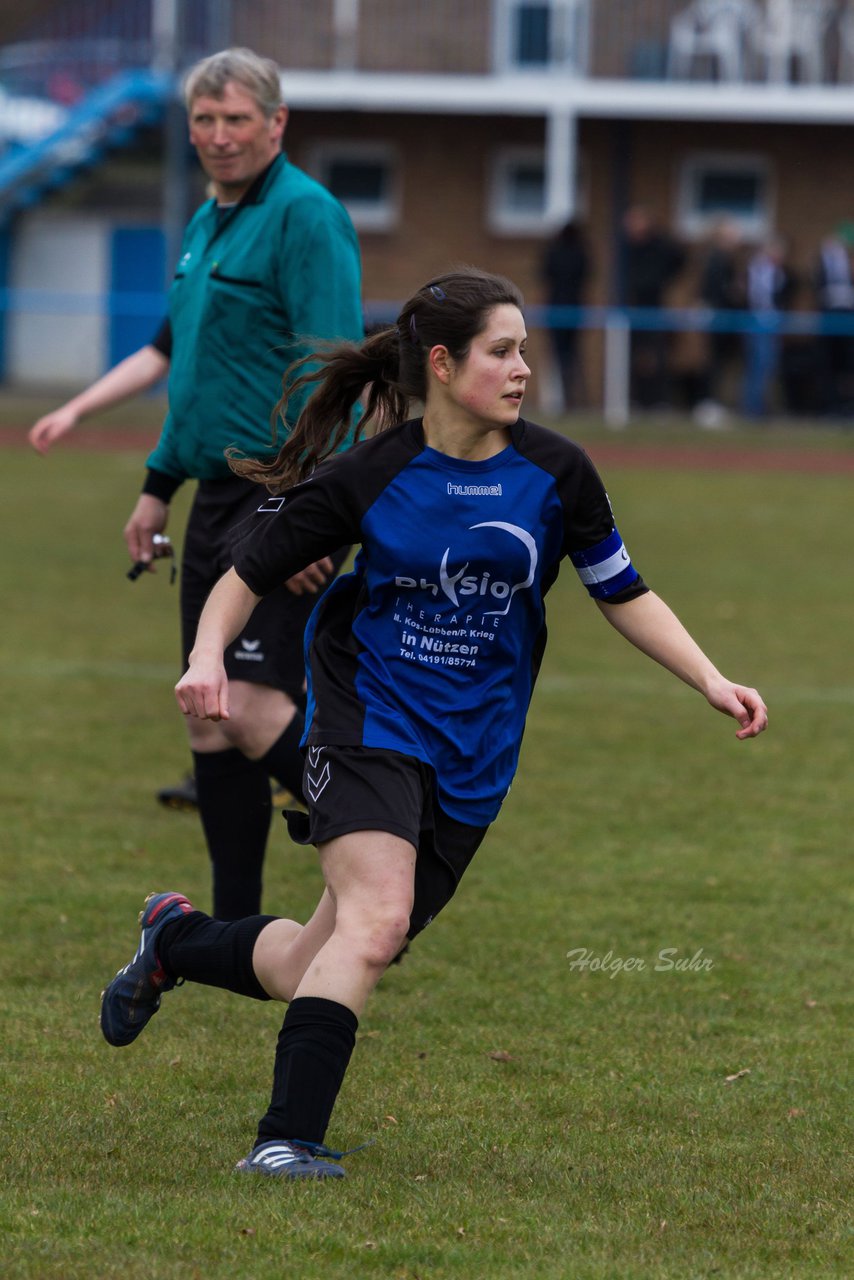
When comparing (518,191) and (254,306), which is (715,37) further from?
(254,306)

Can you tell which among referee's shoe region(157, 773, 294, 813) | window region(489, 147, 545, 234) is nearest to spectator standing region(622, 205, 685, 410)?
window region(489, 147, 545, 234)

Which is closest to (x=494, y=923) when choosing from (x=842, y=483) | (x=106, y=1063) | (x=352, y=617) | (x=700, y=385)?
(x=106, y=1063)

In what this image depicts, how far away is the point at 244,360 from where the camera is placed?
5.10m

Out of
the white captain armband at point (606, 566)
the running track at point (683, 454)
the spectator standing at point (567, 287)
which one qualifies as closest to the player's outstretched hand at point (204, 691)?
the white captain armband at point (606, 566)

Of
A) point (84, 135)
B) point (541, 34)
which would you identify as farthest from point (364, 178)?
point (84, 135)

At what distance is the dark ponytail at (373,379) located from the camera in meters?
3.89

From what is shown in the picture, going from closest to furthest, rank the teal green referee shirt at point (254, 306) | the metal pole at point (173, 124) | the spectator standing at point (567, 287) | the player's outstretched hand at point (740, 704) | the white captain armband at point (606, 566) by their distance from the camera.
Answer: the player's outstretched hand at point (740, 704)
the white captain armband at point (606, 566)
the teal green referee shirt at point (254, 306)
the spectator standing at point (567, 287)
the metal pole at point (173, 124)

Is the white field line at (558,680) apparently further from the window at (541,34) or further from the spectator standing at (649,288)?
the window at (541,34)

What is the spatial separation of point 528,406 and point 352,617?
22.5 m

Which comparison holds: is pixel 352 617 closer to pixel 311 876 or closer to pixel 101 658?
pixel 311 876

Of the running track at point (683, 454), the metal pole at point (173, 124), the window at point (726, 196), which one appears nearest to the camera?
the running track at point (683, 454)

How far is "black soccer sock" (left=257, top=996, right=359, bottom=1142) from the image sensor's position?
3605 mm

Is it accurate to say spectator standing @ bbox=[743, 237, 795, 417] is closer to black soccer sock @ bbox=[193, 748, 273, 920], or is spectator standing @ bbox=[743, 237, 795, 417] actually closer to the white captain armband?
black soccer sock @ bbox=[193, 748, 273, 920]
